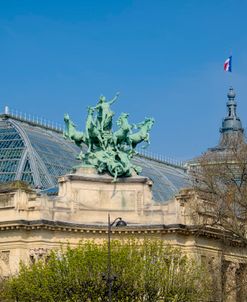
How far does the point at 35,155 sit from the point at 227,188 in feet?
122

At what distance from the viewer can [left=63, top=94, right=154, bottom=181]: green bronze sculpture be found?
127875 mm

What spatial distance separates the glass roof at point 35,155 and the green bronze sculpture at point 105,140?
1127 centimetres

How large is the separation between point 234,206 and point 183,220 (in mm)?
15702

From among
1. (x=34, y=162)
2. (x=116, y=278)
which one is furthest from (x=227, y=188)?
(x=34, y=162)

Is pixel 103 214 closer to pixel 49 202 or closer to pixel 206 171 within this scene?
pixel 49 202

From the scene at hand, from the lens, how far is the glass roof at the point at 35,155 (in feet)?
460

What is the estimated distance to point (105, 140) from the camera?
128000 millimetres

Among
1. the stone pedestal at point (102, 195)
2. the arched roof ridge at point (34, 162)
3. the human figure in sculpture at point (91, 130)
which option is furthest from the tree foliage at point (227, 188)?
the arched roof ridge at point (34, 162)

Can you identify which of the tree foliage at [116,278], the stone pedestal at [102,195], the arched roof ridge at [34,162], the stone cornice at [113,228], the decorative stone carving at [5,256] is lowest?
the tree foliage at [116,278]

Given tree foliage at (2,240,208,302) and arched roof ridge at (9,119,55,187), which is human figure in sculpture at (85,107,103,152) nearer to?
arched roof ridge at (9,119,55,187)

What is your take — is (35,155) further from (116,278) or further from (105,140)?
(116,278)

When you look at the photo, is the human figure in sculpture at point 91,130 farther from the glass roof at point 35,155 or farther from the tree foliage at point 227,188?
the tree foliage at point 227,188

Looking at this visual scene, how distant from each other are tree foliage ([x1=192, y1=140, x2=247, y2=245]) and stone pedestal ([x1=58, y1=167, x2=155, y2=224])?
12784 millimetres

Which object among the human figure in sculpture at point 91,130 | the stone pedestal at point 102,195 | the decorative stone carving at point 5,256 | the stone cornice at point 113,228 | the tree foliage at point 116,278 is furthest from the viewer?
the human figure in sculpture at point 91,130
